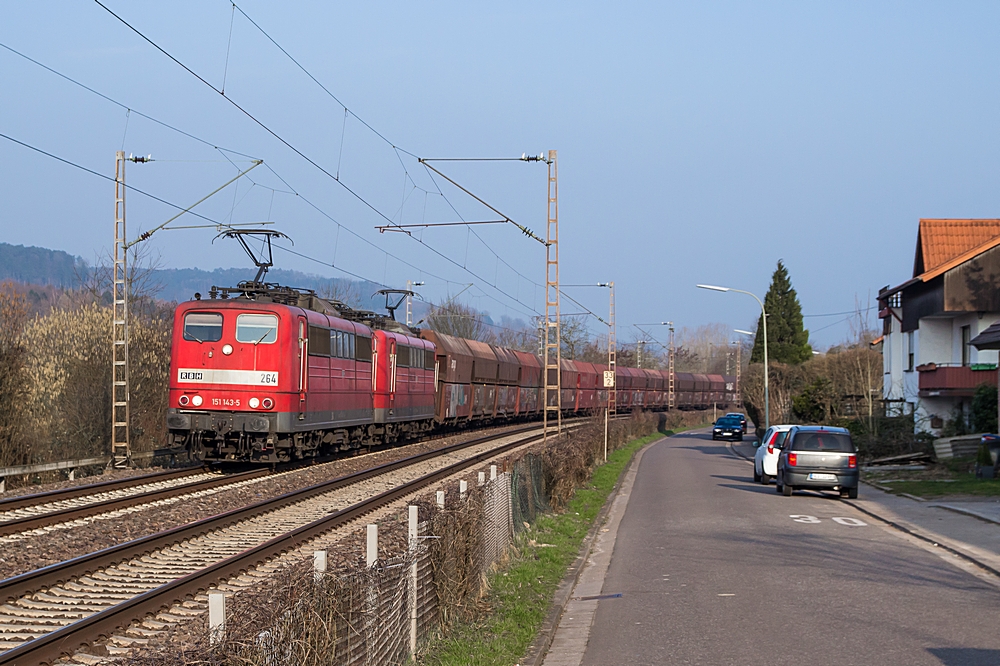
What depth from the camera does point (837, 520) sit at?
59.5 ft

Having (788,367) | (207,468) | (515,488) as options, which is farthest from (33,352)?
(788,367)

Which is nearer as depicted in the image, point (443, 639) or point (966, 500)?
point (443, 639)

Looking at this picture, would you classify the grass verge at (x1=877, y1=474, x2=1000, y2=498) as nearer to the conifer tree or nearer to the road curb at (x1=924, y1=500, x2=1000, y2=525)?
the road curb at (x1=924, y1=500, x2=1000, y2=525)

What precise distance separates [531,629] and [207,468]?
52.5ft

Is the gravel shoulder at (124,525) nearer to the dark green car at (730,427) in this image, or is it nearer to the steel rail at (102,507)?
the steel rail at (102,507)

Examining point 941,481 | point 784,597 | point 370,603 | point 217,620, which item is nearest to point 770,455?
point 941,481

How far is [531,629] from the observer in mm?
9086

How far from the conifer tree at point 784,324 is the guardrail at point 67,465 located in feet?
189

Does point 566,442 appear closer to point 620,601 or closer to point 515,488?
point 515,488

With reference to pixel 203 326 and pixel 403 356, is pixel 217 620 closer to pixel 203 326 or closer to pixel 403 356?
pixel 203 326

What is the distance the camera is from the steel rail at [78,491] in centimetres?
1569

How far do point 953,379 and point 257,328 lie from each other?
2461 centimetres

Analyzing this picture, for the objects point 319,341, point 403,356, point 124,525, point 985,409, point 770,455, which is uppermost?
point 319,341

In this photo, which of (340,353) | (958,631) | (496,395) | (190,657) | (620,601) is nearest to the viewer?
(190,657)
